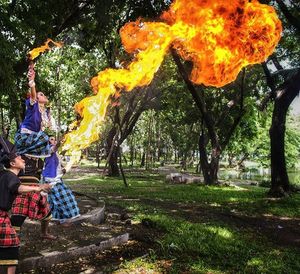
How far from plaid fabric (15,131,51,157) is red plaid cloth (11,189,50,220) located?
2.66ft

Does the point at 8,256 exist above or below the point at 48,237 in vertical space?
above

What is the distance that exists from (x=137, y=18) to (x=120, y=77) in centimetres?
355

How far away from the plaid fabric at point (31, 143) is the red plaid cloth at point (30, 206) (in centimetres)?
81

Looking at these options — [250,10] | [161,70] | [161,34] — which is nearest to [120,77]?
[161,34]

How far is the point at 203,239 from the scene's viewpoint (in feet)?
29.8

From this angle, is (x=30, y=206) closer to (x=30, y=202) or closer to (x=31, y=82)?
(x=30, y=202)

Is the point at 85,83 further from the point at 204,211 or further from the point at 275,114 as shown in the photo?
the point at 204,211

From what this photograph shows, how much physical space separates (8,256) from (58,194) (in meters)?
3.57

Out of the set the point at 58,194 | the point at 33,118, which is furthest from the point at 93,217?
the point at 33,118

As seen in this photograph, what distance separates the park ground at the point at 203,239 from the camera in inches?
281

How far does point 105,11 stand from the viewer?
1342cm

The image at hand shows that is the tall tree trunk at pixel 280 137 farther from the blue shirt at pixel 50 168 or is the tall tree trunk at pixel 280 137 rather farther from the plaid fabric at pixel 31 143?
the plaid fabric at pixel 31 143

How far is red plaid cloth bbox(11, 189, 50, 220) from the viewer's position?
21.1ft

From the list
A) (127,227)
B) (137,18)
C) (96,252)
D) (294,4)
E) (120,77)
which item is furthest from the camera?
(294,4)
